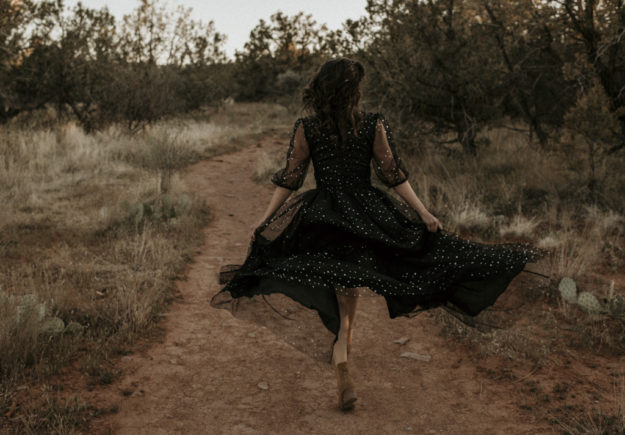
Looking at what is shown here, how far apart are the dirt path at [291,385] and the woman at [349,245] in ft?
1.20

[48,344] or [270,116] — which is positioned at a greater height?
[270,116]

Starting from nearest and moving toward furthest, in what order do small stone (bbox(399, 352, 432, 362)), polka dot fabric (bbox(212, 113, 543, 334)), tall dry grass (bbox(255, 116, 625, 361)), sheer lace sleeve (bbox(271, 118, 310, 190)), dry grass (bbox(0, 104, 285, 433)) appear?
polka dot fabric (bbox(212, 113, 543, 334))
sheer lace sleeve (bbox(271, 118, 310, 190))
dry grass (bbox(0, 104, 285, 433))
small stone (bbox(399, 352, 432, 362))
tall dry grass (bbox(255, 116, 625, 361))

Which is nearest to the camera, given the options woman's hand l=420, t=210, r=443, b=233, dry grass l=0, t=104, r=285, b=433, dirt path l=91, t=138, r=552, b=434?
dirt path l=91, t=138, r=552, b=434

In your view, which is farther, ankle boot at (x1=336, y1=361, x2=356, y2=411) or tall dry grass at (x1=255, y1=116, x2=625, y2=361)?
tall dry grass at (x1=255, y1=116, x2=625, y2=361)

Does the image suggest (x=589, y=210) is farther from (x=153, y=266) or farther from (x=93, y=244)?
(x=93, y=244)

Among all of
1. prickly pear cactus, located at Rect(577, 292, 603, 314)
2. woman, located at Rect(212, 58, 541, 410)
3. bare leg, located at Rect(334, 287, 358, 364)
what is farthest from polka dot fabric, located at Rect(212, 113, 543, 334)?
prickly pear cactus, located at Rect(577, 292, 603, 314)

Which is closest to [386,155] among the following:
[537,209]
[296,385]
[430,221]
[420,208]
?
[420,208]

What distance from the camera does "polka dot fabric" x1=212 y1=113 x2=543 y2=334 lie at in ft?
9.77

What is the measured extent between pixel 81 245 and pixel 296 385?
3.64 m

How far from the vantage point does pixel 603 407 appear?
126 inches

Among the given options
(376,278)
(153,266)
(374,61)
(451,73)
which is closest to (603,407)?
(376,278)

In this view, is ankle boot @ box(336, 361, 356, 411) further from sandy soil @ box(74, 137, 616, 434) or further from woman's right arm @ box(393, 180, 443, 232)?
woman's right arm @ box(393, 180, 443, 232)

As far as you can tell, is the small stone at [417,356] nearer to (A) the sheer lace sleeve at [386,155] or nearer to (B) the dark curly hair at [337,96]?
(A) the sheer lace sleeve at [386,155]

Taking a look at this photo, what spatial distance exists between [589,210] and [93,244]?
6161 mm
